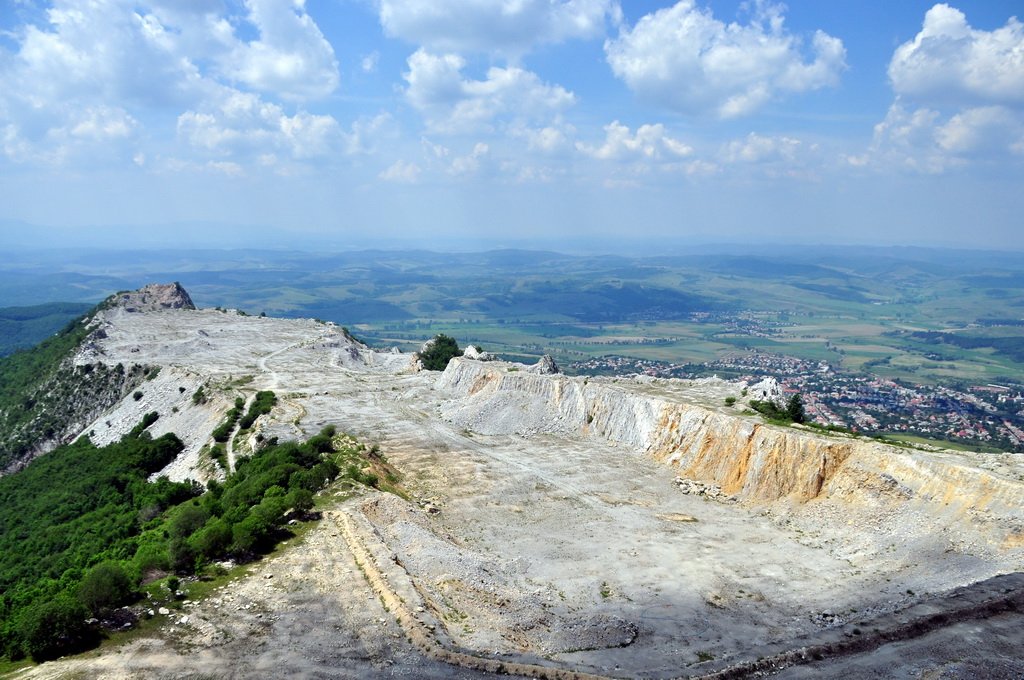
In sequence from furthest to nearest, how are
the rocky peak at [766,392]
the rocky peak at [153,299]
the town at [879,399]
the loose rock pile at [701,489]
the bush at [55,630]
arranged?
the rocky peak at [153,299]
the town at [879,399]
the rocky peak at [766,392]
the loose rock pile at [701,489]
the bush at [55,630]

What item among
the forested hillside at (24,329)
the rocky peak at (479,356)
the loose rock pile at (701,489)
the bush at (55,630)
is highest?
the bush at (55,630)

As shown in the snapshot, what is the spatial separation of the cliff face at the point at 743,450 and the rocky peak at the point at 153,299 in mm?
70788

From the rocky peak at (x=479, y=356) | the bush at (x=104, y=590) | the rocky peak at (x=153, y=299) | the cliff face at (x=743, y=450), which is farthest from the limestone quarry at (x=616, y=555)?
the rocky peak at (x=153, y=299)

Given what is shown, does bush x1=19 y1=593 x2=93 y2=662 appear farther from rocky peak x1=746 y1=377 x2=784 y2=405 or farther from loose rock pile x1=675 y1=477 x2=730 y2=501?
rocky peak x1=746 y1=377 x2=784 y2=405

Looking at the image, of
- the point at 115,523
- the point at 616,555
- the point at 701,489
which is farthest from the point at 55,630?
the point at 701,489

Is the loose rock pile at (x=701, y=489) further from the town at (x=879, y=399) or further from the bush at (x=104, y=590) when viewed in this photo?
the bush at (x=104, y=590)

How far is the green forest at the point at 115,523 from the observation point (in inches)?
934

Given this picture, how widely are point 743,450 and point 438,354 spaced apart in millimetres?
46253

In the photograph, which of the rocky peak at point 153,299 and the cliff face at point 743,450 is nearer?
the cliff face at point 743,450

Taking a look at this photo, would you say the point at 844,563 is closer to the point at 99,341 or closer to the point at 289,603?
the point at 289,603

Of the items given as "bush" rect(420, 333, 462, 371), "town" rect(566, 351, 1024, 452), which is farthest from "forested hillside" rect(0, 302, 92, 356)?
"town" rect(566, 351, 1024, 452)

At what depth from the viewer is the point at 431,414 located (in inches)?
2373

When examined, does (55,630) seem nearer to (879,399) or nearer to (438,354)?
(438,354)

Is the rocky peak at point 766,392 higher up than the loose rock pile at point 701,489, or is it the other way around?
the rocky peak at point 766,392
